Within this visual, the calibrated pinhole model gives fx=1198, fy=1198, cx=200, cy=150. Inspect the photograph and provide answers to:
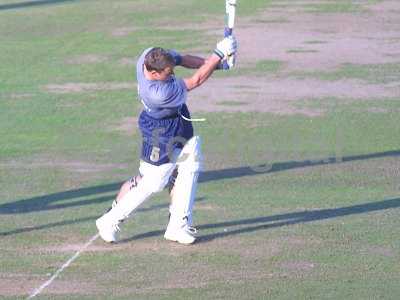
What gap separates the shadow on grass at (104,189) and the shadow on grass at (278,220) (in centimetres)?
161

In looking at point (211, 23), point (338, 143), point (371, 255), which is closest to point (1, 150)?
point (338, 143)

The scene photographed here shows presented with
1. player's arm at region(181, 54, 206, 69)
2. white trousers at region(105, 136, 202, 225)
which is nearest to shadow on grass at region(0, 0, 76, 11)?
player's arm at region(181, 54, 206, 69)

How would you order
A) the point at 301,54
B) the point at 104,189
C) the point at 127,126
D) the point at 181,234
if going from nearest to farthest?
the point at 181,234 → the point at 104,189 → the point at 127,126 → the point at 301,54

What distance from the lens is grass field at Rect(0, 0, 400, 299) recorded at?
988 centimetres

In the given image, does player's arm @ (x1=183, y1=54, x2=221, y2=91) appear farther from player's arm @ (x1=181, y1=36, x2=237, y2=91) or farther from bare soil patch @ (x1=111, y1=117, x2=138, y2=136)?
bare soil patch @ (x1=111, y1=117, x2=138, y2=136)

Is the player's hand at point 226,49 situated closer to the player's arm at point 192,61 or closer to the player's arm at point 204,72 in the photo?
the player's arm at point 204,72

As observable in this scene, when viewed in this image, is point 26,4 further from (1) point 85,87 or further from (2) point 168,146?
(2) point 168,146

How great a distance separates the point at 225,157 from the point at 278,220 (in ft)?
10.5

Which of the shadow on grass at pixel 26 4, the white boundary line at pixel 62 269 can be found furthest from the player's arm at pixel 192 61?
the shadow on grass at pixel 26 4

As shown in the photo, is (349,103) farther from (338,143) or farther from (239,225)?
(239,225)

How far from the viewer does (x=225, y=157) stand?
1460 cm

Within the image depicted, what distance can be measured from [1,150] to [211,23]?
35.4 ft

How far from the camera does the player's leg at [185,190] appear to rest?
10.6m

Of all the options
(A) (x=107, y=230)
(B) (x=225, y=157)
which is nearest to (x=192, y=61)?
(A) (x=107, y=230)
